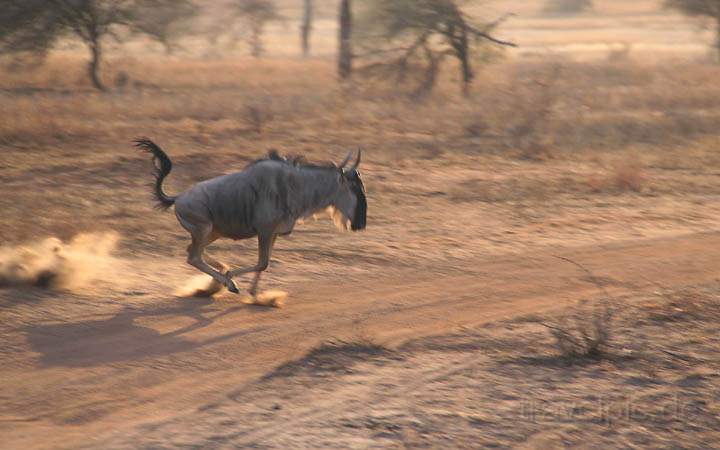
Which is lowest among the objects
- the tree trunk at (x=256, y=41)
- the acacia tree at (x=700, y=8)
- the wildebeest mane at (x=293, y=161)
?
the tree trunk at (x=256, y=41)

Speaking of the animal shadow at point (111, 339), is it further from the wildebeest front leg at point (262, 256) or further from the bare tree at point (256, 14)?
the bare tree at point (256, 14)

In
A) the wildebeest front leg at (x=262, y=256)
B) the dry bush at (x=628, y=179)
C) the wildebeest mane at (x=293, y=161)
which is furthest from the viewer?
the dry bush at (x=628, y=179)

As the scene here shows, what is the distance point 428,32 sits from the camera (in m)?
26.4

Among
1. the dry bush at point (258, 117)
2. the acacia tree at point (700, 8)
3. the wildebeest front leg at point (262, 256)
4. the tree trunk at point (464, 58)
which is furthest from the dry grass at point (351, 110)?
the wildebeest front leg at point (262, 256)

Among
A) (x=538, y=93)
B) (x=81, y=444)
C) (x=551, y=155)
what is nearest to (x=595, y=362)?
(x=81, y=444)

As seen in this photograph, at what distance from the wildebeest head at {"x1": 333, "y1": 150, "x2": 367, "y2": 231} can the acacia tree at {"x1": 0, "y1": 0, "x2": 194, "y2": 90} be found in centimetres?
1772

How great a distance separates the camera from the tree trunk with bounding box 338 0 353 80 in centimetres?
2817

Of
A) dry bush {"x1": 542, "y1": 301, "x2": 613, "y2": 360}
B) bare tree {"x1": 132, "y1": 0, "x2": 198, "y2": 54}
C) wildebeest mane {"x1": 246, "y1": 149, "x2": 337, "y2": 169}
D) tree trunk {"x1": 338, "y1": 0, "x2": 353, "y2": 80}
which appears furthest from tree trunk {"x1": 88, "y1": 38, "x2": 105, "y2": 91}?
dry bush {"x1": 542, "y1": 301, "x2": 613, "y2": 360}

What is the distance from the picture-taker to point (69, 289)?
8750 mm

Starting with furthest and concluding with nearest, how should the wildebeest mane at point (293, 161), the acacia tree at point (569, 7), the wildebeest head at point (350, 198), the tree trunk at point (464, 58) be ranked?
the acacia tree at point (569, 7) → the tree trunk at point (464, 58) → the wildebeest head at point (350, 198) → the wildebeest mane at point (293, 161)

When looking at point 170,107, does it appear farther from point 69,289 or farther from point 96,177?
point 69,289

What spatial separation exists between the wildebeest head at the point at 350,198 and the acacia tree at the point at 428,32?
17095 millimetres

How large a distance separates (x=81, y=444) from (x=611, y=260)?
685 centimetres

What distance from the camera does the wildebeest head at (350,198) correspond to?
8.97 metres
